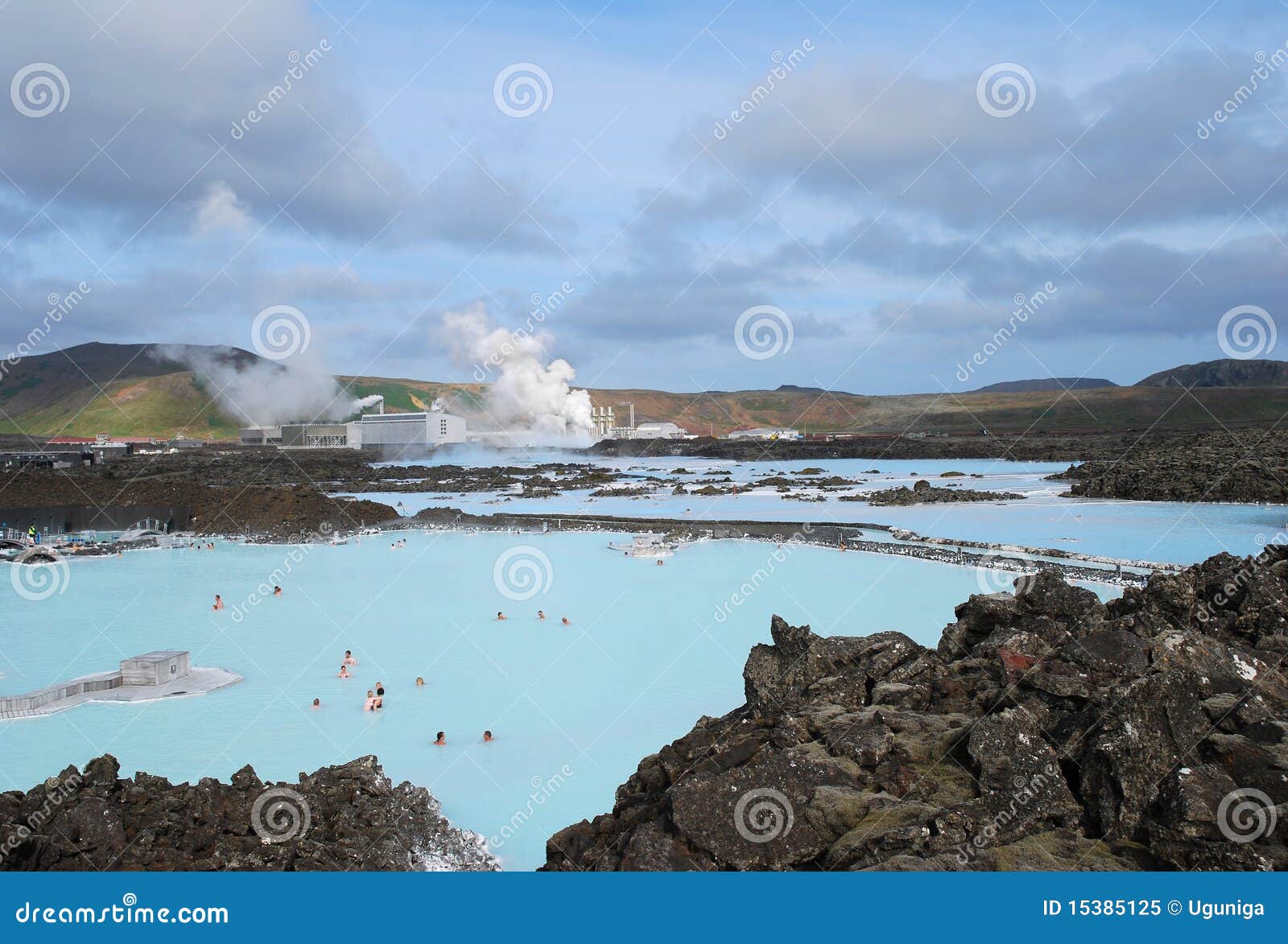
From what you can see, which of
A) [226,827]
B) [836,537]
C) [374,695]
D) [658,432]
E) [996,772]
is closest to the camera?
[996,772]

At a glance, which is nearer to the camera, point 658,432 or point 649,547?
point 649,547

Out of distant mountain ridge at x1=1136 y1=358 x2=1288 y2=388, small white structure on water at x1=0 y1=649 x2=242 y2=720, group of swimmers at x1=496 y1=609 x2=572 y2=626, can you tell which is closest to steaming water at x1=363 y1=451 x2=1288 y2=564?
group of swimmers at x1=496 y1=609 x2=572 y2=626

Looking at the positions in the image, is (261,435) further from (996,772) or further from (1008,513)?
(996,772)

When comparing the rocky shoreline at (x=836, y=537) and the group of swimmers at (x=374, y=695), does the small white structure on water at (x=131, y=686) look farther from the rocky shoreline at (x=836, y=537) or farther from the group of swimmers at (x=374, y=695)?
the rocky shoreline at (x=836, y=537)

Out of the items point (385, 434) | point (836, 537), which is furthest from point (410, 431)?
point (836, 537)

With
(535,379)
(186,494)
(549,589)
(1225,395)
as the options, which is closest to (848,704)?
(549,589)

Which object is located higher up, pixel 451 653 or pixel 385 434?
pixel 385 434

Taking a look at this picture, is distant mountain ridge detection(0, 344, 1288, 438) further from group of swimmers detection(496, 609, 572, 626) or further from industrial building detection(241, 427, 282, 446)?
group of swimmers detection(496, 609, 572, 626)
